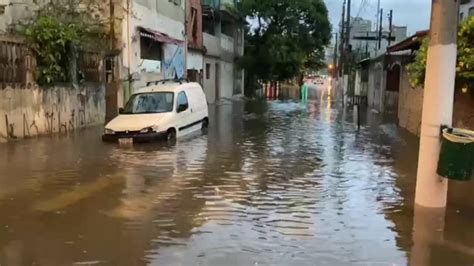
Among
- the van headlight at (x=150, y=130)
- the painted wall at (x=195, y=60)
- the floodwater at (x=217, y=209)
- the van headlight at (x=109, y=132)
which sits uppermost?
the painted wall at (x=195, y=60)

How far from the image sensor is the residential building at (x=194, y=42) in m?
33.7

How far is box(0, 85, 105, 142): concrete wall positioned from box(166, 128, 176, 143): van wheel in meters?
3.99

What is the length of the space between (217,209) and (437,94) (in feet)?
11.4

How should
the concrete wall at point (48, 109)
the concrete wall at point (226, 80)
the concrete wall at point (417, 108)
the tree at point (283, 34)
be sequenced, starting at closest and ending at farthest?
the concrete wall at point (417, 108)
the concrete wall at point (48, 109)
the concrete wall at point (226, 80)
the tree at point (283, 34)

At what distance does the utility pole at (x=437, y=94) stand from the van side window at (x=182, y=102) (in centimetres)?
997

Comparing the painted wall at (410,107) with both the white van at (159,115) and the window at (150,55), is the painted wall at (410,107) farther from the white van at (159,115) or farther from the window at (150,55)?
the window at (150,55)

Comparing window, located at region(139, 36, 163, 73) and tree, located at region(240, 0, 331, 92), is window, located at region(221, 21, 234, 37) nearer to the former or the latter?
tree, located at region(240, 0, 331, 92)

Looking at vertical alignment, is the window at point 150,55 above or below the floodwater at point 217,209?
above

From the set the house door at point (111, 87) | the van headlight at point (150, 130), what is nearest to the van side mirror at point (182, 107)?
the van headlight at point (150, 130)

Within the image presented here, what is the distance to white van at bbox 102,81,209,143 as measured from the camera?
1534cm

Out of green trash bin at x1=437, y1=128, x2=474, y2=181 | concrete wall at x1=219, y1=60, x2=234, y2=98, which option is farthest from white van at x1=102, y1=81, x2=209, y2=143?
concrete wall at x1=219, y1=60, x2=234, y2=98

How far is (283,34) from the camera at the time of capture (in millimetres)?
46188

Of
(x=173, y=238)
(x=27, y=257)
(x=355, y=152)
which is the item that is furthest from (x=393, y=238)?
(x=355, y=152)

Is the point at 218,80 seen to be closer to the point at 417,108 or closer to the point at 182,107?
the point at 417,108
